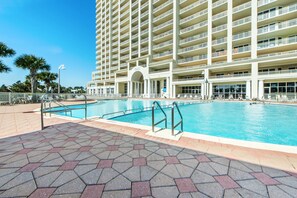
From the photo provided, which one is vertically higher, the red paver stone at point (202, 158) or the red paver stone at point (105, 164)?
the red paver stone at point (202, 158)

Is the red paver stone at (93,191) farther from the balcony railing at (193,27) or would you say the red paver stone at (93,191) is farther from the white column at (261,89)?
the balcony railing at (193,27)

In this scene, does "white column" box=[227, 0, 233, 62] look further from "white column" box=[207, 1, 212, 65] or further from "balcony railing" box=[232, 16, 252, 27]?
"white column" box=[207, 1, 212, 65]

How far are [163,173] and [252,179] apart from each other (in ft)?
4.12

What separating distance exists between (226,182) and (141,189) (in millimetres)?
1165

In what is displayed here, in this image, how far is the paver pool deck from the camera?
1.75 m

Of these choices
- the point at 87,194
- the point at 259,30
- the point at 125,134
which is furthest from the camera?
the point at 259,30

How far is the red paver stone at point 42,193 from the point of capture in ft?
5.42

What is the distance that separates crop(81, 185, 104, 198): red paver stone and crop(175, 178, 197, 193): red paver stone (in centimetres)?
101

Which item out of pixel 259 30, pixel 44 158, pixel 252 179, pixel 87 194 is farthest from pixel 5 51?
pixel 259 30

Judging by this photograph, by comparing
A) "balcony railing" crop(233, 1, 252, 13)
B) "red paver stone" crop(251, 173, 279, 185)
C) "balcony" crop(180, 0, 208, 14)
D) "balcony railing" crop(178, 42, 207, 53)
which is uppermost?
"balcony" crop(180, 0, 208, 14)

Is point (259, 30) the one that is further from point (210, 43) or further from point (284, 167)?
point (284, 167)

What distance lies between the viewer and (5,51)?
13.5 m

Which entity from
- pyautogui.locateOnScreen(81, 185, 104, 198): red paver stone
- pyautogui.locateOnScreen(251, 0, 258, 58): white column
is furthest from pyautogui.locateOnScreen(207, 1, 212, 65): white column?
pyautogui.locateOnScreen(81, 185, 104, 198): red paver stone

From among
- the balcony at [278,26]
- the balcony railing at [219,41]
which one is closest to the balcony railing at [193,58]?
the balcony railing at [219,41]
